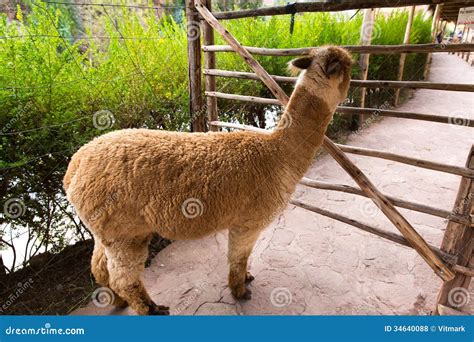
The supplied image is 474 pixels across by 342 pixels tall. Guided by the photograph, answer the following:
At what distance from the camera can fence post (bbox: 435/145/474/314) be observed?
1995 mm

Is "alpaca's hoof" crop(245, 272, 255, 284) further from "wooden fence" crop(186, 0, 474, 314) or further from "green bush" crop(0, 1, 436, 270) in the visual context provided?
"green bush" crop(0, 1, 436, 270)

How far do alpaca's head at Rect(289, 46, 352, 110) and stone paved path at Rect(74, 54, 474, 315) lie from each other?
161 cm

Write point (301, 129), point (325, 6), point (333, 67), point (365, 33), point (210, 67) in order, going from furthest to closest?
point (365, 33) → point (210, 67) → point (325, 6) → point (301, 129) → point (333, 67)

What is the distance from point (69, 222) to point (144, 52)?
1.91 meters

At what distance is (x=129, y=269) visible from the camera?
194cm

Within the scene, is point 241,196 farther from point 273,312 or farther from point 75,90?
point 75,90

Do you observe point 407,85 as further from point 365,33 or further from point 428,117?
point 365,33

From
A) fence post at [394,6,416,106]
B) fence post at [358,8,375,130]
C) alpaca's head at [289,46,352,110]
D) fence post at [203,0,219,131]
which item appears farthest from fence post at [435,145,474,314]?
fence post at [394,6,416,106]

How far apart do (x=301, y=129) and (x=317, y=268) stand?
4.92ft

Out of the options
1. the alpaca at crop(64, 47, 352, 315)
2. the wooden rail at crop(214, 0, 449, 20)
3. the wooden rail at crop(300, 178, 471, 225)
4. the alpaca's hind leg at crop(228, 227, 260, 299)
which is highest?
the wooden rail at crop(214, 0, 449, 20)

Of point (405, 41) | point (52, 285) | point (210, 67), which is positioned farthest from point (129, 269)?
point (405, 41)

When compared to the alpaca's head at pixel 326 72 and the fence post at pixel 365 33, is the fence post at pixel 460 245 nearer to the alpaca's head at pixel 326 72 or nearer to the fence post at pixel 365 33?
the alpaca's head at pixel 326 72

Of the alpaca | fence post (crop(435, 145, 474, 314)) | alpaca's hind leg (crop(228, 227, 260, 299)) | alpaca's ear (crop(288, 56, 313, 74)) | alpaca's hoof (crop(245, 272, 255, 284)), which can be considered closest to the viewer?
the alpaca

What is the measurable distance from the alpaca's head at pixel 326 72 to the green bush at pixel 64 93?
178 cm
